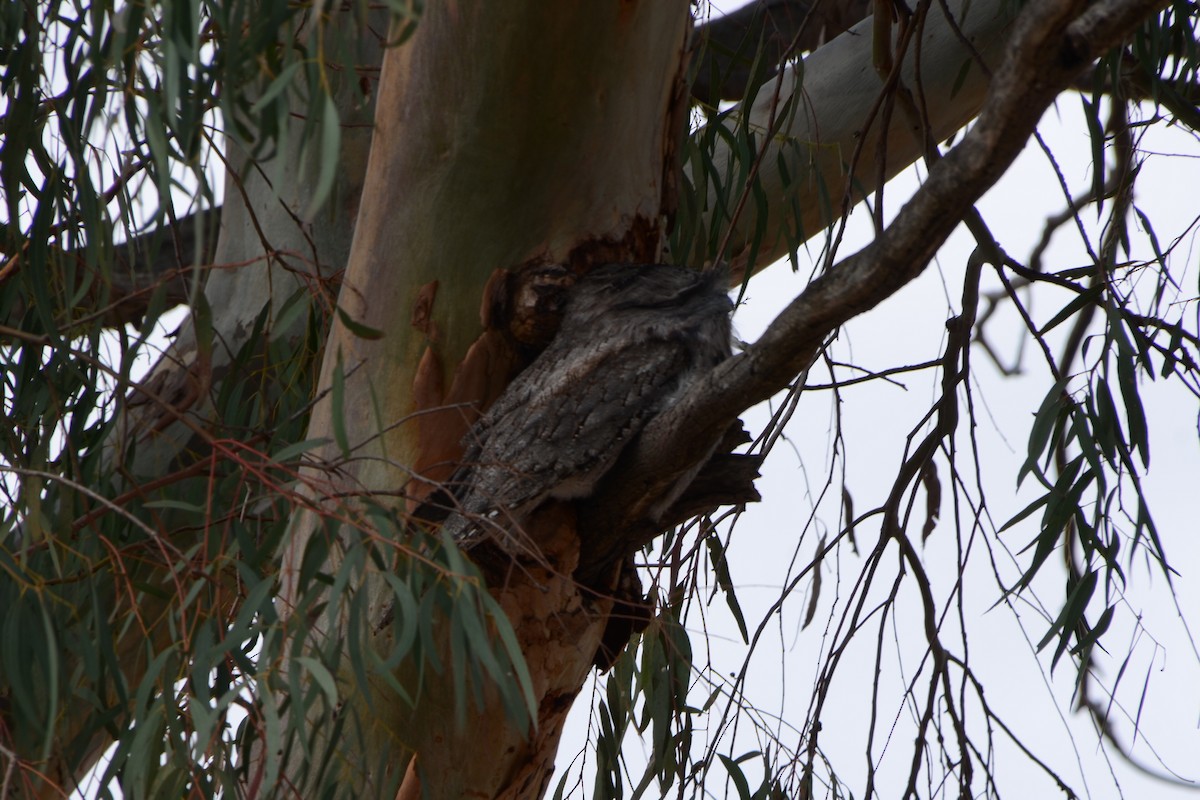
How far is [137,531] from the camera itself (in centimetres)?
185

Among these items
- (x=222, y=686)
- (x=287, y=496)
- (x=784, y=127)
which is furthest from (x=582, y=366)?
(x=784, y=127)

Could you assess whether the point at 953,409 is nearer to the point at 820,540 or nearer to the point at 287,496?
the point at 820,540

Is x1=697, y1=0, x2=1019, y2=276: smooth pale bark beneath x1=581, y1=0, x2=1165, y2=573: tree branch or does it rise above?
above

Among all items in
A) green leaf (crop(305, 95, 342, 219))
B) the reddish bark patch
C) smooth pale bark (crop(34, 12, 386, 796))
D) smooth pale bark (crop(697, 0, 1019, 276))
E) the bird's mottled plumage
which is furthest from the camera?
smooth pale bark (crop(697, 0, 1019, 276))

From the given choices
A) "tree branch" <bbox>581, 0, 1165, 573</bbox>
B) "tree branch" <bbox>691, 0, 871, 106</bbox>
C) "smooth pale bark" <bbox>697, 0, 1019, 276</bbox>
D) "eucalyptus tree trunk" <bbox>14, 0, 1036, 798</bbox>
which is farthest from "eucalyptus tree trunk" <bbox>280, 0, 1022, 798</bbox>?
"tree branch" <bbox>691, 0, 871, 106</bbox>

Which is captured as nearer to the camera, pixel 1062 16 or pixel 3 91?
pixel 1062 16

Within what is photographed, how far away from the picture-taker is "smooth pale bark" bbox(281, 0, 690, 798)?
1521 millimetres

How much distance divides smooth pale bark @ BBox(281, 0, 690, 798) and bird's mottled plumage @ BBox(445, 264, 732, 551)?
7 centimetres

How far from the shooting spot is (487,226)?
1.56m

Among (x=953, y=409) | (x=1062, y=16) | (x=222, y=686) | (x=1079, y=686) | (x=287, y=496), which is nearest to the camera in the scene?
(x=1062, y=16)

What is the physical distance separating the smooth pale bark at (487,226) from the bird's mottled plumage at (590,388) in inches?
2.8

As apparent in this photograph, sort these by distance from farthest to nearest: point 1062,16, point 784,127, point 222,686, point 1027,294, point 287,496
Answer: point 1027,294 < point 784,127 < point 222,686 < point 287,496 < point 1062,16

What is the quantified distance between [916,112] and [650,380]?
0.95 meters

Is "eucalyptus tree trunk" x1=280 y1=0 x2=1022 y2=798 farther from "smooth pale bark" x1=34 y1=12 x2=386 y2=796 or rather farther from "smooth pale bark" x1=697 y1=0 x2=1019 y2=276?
"smooth pale bark" x1=697 y1=0 x2=1019 y2=276
